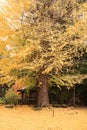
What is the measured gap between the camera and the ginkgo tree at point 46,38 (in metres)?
21.7

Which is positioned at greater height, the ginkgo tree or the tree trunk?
the ginkgo tree

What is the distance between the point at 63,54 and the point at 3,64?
14.7ft

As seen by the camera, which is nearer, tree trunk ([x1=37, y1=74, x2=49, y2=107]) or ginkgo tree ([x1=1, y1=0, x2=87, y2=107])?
ginkgo tree ([x1=1, y1=0, x2=87, y2=107])

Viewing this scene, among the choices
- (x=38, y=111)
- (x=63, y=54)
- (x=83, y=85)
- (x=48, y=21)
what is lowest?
(x=38, y=111)

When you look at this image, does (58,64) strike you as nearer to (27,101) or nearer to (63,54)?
(63,54)

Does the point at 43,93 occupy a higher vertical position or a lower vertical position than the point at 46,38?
lower

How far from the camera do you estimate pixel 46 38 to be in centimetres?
2216

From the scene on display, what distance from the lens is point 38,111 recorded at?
2134 centimetres

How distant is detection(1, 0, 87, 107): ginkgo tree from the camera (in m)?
21.7

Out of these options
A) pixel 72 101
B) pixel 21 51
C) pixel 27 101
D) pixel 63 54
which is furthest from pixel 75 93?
pixel 21 51

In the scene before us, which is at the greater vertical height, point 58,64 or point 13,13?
point 13,13

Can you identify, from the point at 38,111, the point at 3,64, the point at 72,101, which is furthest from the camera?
the point at 72,101

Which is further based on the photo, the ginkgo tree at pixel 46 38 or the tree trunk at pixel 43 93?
the tree trunk at pixel 43 93

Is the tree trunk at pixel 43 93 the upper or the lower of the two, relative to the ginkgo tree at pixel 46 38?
lower
